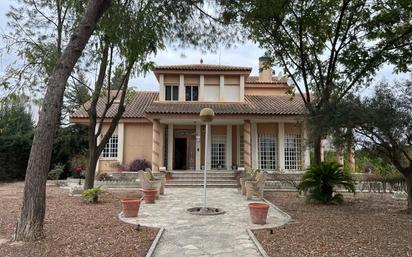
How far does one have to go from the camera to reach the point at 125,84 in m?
13.4

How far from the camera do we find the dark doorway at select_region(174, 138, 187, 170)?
2300cm

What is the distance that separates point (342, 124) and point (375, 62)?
17.0 ft

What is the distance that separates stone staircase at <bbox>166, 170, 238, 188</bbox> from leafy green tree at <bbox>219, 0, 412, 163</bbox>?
21.9 ft

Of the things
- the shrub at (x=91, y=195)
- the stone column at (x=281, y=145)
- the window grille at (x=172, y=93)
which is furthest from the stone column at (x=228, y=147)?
the shrub at (x=91, y=195)

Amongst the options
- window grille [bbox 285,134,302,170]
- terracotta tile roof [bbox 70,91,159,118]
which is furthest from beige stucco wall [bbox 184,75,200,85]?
window grille [bbox 285,134,302,170]

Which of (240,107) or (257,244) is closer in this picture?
(257,244)

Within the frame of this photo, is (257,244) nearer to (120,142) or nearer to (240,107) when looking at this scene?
(240,107)

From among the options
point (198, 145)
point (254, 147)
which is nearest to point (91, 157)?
point (198, 145)

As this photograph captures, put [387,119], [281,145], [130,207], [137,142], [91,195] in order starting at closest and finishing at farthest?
[387,119] < [130,207] < [91,195] < [281,145] < [137,142]

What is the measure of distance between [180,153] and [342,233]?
16.2 m

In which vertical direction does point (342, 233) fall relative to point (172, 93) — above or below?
below

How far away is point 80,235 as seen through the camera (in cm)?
734

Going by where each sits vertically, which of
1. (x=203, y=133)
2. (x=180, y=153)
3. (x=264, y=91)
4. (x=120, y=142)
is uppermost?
(x=264, y=91)

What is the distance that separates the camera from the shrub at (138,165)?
21.8 m
